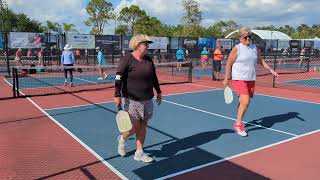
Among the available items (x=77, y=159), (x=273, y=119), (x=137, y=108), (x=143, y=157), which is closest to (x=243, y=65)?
(x=273, y=119)

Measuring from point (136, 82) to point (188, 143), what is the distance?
1.94 metres

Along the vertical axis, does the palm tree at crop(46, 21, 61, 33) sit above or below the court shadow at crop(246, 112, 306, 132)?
above

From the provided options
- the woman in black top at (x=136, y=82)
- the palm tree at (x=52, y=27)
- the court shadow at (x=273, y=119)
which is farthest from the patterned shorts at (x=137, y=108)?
the palm tree at (x=52, y=27)

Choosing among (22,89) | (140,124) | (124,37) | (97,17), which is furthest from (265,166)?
(97,17)

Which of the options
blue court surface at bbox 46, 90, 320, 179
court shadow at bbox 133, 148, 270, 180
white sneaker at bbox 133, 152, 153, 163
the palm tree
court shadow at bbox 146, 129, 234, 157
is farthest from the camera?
the palm tree

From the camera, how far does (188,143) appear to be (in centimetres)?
661

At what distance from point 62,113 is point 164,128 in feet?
9.99

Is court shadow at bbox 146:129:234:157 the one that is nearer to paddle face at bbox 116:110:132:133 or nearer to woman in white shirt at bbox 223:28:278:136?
woman in white shirt at bbox 223:28:278:136

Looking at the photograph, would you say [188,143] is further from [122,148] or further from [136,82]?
[136,82]

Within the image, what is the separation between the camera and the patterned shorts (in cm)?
529

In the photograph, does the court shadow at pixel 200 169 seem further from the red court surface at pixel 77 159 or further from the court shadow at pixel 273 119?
the court shadow at pixel 273 119

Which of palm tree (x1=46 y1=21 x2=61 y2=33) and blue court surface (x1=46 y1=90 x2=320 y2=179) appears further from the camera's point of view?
palm tree (x1=46 y1=21 x2=61 y2=33)

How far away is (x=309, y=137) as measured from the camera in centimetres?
707

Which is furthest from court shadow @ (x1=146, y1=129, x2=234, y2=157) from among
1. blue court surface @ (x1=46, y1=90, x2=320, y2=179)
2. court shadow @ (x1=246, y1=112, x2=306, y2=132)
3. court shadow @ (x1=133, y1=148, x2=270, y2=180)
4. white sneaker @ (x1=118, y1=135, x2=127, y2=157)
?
court shadow @ (x1=246, y1=112, x2=306, y2=132)
